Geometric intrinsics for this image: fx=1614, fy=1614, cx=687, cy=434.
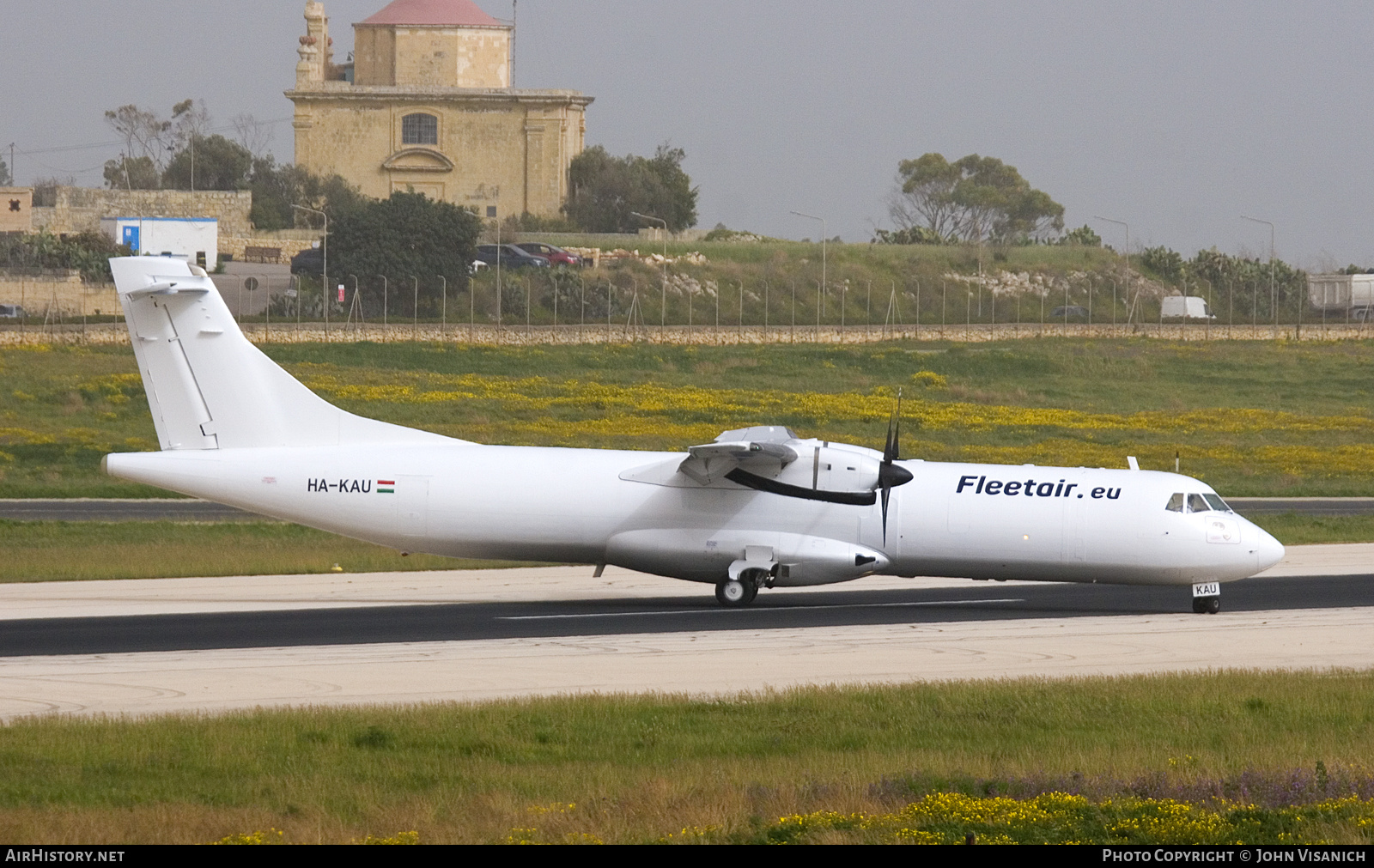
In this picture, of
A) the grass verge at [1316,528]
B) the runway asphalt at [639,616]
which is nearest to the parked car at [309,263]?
the grass verge at [1316,528]

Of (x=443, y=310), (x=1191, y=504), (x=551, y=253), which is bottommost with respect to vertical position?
(x=1191, y=504)

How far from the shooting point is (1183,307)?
11700cm

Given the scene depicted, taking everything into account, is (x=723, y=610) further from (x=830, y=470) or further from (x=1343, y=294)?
(x=1343, y=294)

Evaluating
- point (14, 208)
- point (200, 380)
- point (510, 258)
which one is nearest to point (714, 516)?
point (200, 380)

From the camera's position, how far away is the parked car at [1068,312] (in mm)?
117125

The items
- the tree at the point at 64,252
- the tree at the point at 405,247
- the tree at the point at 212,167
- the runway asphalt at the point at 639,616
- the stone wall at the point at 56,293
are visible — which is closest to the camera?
the runway asphalt at the point at 639,616

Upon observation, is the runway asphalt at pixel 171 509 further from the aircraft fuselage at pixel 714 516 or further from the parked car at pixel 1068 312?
the parked car at pixel 1068 312

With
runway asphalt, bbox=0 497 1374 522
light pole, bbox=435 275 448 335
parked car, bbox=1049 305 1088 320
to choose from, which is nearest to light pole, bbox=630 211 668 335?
light pole, bbox=435 275 448 335

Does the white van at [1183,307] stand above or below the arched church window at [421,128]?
below

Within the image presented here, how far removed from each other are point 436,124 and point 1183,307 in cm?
5978

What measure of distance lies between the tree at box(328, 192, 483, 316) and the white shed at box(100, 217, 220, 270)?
1196cm

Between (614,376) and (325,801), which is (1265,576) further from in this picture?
(614,376)

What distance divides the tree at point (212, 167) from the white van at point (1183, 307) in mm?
77816
